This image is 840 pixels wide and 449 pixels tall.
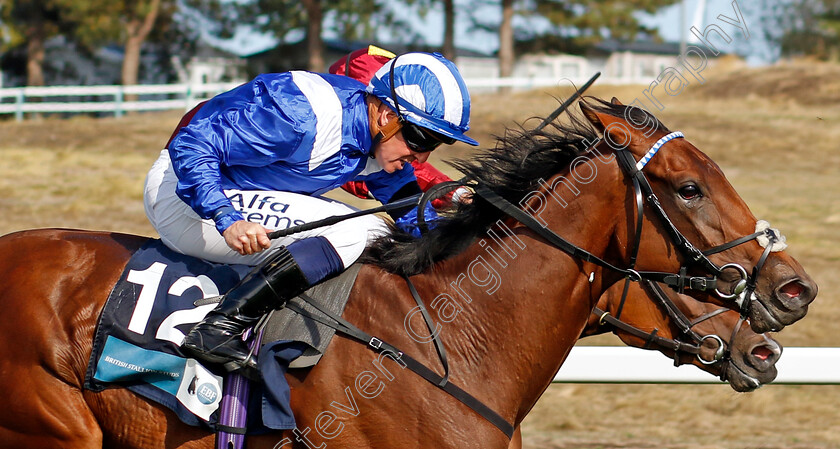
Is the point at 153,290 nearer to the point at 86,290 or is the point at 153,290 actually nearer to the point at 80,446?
the point at 86,290

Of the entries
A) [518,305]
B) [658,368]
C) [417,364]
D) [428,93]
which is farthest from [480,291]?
[658,368]

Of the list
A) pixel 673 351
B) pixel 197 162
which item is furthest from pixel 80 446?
pixel 673 351

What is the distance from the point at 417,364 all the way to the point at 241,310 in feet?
1.93

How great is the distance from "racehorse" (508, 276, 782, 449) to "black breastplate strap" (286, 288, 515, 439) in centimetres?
141

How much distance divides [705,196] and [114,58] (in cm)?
4251

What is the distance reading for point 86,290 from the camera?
10.0 ft

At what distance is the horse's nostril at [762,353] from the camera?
3.92 metres

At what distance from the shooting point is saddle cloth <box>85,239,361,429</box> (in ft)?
9.49

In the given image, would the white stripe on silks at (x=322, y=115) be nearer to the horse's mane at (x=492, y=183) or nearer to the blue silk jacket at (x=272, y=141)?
the blue silk jacket at (x=272, y=141)

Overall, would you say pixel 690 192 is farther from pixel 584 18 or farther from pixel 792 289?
pixel 584 18


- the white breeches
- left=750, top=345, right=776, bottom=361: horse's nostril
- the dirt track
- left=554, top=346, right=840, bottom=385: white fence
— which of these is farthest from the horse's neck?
left=554, top=346, right=840, bottom=385: white fence

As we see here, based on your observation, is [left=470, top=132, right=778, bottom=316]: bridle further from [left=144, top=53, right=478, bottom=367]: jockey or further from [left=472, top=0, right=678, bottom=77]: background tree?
[left=472, top=0, right=678, bottom=77]: background tree

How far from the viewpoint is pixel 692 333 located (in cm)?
407

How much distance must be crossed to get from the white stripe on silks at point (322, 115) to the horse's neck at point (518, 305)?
0.57 meters
